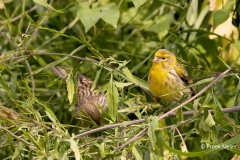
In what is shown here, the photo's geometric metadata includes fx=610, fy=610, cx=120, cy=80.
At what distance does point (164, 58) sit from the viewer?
10.4 ft

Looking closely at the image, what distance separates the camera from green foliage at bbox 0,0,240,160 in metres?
2.08

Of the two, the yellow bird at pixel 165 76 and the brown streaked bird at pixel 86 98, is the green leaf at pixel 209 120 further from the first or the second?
the brown streaked bird at pixel 86 98

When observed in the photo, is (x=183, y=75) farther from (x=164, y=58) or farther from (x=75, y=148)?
(x=75, y=148)

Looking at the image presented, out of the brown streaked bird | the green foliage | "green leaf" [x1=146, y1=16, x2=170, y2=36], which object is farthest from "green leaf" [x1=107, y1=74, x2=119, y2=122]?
the brown streaked bird

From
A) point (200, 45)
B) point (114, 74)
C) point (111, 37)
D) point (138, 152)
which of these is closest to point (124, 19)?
point (111, 37)

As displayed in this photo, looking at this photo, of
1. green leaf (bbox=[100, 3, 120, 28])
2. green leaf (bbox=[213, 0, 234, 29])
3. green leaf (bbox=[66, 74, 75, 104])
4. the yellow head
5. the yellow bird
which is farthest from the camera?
the yellow head

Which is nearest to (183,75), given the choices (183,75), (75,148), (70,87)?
(183,75)

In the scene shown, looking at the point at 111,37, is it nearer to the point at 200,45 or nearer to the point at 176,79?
the point at 200,45

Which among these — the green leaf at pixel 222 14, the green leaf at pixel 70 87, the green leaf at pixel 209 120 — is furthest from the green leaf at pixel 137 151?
the green leaf at pixel 222 14

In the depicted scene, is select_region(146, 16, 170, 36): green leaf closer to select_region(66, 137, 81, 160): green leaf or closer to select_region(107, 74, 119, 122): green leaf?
select_region(107, 74, 119, 122): green leaf

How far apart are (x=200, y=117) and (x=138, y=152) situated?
31cm

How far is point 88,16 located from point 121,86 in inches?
24.7

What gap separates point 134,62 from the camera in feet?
13.2

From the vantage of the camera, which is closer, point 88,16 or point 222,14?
point 88,16
